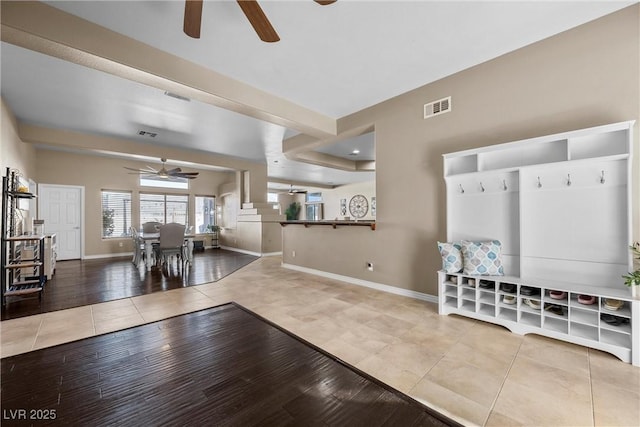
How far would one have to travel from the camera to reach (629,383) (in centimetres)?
180

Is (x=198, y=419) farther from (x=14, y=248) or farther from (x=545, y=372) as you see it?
→ (x=14, y=248)

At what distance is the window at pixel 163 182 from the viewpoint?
27.5 feet

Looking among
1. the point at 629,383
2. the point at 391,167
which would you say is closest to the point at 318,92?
the point at 391,167

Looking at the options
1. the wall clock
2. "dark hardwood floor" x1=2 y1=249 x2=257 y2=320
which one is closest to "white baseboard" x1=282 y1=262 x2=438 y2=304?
"dark hardwood floor" x1=2 y1=249 x2=257 y2=320

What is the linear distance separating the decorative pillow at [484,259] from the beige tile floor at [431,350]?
0.57 m

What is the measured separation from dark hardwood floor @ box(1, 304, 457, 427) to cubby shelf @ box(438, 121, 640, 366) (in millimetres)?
1715

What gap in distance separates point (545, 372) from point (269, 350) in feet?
7.11

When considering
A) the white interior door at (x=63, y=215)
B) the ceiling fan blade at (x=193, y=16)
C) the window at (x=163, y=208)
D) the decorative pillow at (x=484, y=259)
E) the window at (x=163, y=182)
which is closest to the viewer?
the ceiling fan blade at (x=193, y=16)

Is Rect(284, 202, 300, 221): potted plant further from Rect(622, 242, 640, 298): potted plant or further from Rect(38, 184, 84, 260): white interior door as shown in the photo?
Rect(622, 242, 640, 298): potted plant

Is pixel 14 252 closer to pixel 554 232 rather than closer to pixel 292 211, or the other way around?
pixel 554 232

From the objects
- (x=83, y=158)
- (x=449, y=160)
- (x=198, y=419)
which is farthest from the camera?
(x=83, y=158)

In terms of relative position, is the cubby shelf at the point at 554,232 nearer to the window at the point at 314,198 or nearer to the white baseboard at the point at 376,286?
the white baseboard at the point at 376,286

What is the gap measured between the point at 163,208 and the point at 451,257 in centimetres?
906

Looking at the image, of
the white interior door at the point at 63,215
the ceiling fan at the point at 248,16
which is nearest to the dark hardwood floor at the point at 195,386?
the ceiling fan at the point at 248,16
